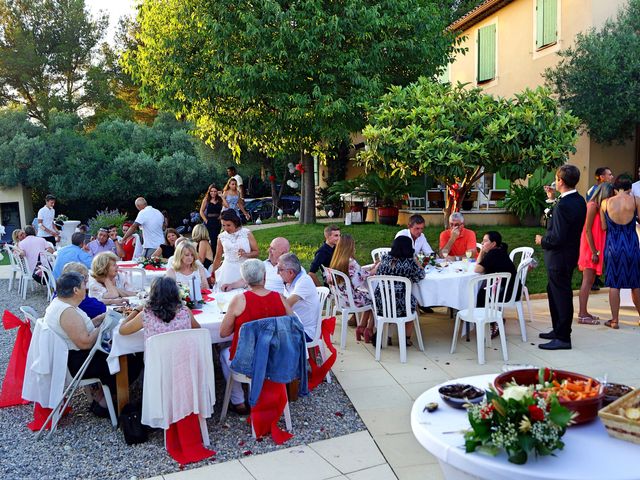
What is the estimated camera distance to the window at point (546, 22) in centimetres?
1318

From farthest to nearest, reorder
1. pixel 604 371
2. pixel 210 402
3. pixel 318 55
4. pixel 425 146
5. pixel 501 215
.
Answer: pixel 501 215
pixel 318 55
pixel 425 146
pixel 604 371
pixel 210 402

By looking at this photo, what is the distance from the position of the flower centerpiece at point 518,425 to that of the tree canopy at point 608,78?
10897mm

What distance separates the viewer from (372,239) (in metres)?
12.5

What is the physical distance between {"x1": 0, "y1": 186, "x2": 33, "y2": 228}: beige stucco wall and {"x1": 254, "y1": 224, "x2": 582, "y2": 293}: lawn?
12.5 m

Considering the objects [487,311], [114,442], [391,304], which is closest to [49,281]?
[114,442]

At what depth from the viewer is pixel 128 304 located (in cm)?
557

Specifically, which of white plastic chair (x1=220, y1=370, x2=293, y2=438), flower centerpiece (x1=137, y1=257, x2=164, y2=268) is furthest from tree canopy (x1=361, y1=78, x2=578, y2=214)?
white plastic chair (x1=220, y1=370, x2=293, y2=438)

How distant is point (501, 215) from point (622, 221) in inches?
287

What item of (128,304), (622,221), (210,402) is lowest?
(210,402)

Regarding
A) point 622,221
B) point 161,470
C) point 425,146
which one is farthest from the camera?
point 425,146

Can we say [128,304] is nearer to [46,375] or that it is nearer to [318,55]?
[46,375]

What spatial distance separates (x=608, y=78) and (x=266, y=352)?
1041 cm

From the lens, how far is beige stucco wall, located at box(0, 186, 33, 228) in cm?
2230

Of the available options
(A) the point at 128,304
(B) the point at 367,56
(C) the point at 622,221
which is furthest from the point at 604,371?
(B) the point at 367,56
